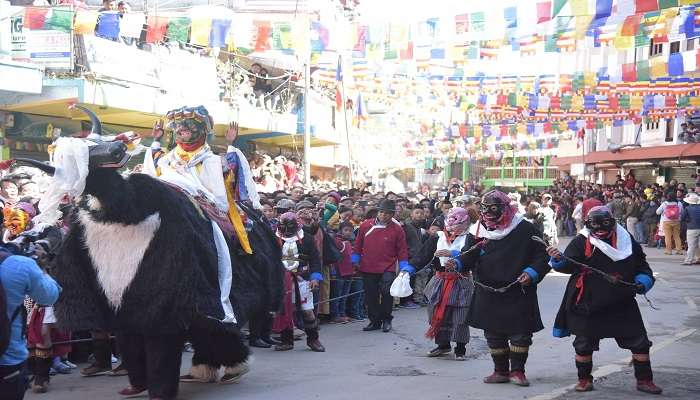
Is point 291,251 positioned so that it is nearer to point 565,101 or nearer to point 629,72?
point 629,72

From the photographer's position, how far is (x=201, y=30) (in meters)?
16.3

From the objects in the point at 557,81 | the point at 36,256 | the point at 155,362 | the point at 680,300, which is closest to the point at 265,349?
the point at 155,362

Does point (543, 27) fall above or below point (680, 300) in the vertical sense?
above

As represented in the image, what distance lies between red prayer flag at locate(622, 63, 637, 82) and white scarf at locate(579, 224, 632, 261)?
17.1m

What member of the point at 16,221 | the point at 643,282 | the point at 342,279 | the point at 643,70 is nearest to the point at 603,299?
the point at 643,282

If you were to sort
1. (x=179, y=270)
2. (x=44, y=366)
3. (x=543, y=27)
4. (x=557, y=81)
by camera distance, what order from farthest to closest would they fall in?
(x=557, y=81) < (x=543, y=27) < (x=44, y=366) < (x=179, y=270)

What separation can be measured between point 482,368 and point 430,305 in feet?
3.53

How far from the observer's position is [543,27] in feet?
59.8

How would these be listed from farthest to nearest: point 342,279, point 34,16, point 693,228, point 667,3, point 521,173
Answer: point 521,173 < point 693,228 < point 34,16 < point 667,3 < point 342,279

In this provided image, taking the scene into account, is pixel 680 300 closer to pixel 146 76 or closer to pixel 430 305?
pixel 430 305

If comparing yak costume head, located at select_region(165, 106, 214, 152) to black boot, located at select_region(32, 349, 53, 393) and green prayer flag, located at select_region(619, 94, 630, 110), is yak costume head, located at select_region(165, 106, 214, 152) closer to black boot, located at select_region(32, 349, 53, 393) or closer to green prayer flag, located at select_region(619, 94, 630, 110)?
black boot, located at select_region(32, 349, 53, 393)

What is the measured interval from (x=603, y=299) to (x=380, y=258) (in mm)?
4522

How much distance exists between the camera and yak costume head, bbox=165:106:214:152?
28.0 feet

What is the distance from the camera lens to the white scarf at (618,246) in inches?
321
